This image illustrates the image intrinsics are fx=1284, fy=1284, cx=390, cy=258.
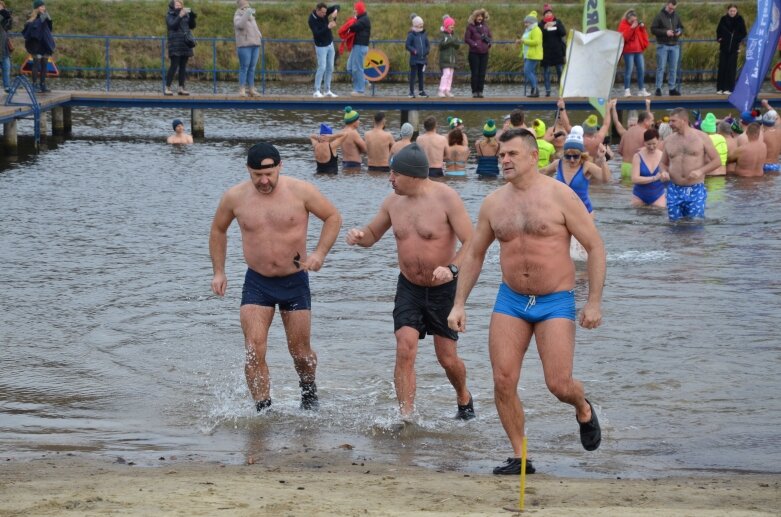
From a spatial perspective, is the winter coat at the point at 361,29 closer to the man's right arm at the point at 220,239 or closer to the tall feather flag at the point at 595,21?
the tall feather flag at the point at 595,21

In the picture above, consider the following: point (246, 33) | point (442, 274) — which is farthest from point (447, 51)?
point (442, 274)

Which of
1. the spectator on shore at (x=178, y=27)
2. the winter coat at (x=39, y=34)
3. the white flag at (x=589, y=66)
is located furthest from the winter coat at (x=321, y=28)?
the white flag at (x=589, y=66)

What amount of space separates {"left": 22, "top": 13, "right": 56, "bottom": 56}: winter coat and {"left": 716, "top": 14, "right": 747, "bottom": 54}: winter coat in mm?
13714

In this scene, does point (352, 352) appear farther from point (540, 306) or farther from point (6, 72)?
point (6, 72)

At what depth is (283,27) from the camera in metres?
38.0

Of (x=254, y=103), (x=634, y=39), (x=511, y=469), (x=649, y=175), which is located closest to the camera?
(x=511, y=469)

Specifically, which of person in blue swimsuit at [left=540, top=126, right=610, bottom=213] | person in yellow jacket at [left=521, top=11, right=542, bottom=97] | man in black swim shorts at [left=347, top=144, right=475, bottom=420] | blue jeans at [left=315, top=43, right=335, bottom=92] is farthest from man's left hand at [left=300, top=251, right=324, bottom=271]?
person in yellow jacket at [left=521, top=11, right=542, bottom=97]

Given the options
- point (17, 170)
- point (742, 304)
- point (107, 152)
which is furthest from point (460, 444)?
point (107, 152)

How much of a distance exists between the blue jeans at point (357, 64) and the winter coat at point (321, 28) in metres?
1.05

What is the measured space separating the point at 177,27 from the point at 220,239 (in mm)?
16274

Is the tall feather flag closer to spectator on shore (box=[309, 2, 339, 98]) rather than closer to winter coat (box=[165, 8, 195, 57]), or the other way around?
spectator on shore (box=[309, 2, 339, 98])

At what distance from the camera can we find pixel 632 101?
26781 mm

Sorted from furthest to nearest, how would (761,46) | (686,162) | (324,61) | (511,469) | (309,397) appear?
1. (324,61)
2. (761,46)
3. (686,162)
4. (309,397)
5. (511,469)

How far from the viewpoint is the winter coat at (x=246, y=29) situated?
23.6m
